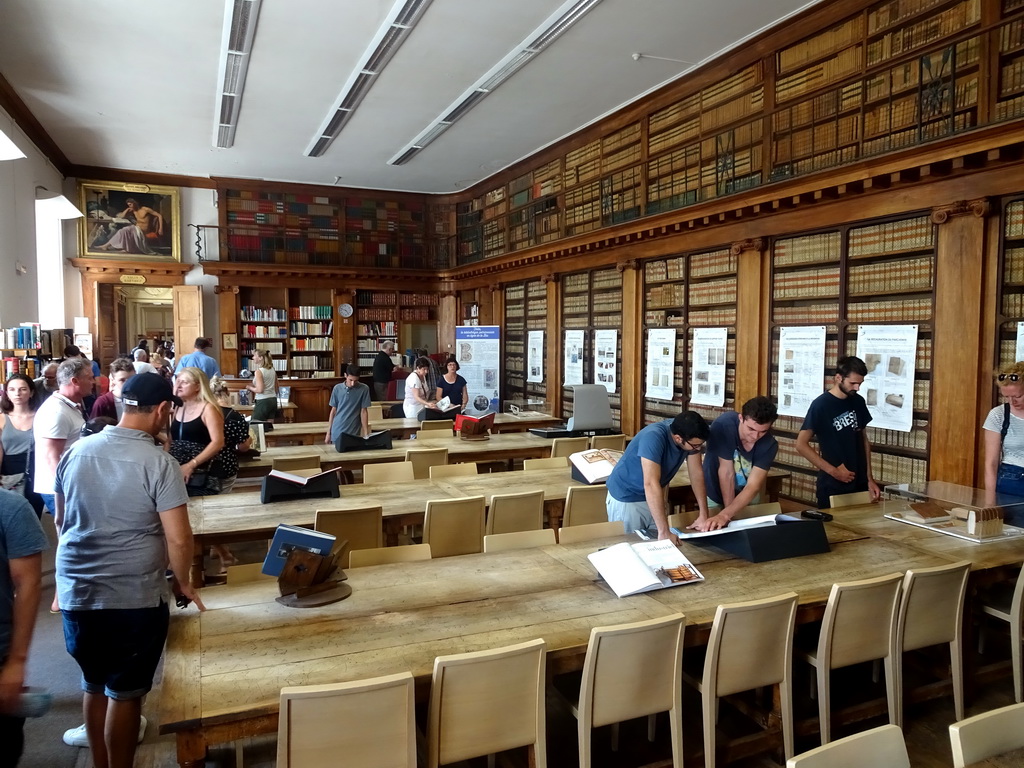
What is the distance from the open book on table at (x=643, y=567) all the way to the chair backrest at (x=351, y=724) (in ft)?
3.52

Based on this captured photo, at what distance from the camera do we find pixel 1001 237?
4539 millimetres

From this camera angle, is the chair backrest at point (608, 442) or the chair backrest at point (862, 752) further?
the chair backrest at point (608, 442)

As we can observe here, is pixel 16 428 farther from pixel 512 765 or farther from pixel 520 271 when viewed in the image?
pixel 520 271

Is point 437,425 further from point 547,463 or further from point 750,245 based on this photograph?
point 750,245

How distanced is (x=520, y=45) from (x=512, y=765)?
20.6 ft

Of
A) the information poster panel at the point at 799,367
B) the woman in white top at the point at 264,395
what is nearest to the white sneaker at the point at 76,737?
the woman in white top at the point at 264,395

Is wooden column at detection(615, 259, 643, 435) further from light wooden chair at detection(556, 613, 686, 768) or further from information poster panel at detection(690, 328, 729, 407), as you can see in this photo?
light wooden chair at detection(556, 613, 686, 768)

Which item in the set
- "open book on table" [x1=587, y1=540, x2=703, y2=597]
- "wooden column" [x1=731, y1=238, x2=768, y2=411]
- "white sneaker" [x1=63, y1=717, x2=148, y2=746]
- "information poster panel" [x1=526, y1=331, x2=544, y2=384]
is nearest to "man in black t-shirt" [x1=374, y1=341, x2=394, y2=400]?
"information poster panel" [x1=526, y1=331, x2=544, y2=384]

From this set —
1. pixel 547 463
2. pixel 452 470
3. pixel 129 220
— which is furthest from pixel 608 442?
pixel 129 220

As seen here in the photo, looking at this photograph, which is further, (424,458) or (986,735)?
(424,458)

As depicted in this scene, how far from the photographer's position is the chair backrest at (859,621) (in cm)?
254

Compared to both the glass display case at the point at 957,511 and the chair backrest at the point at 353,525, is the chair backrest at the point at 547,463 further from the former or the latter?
the glass display case at the point at 957,511

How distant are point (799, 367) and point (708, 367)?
3.96 ft

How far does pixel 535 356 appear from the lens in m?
10.6
